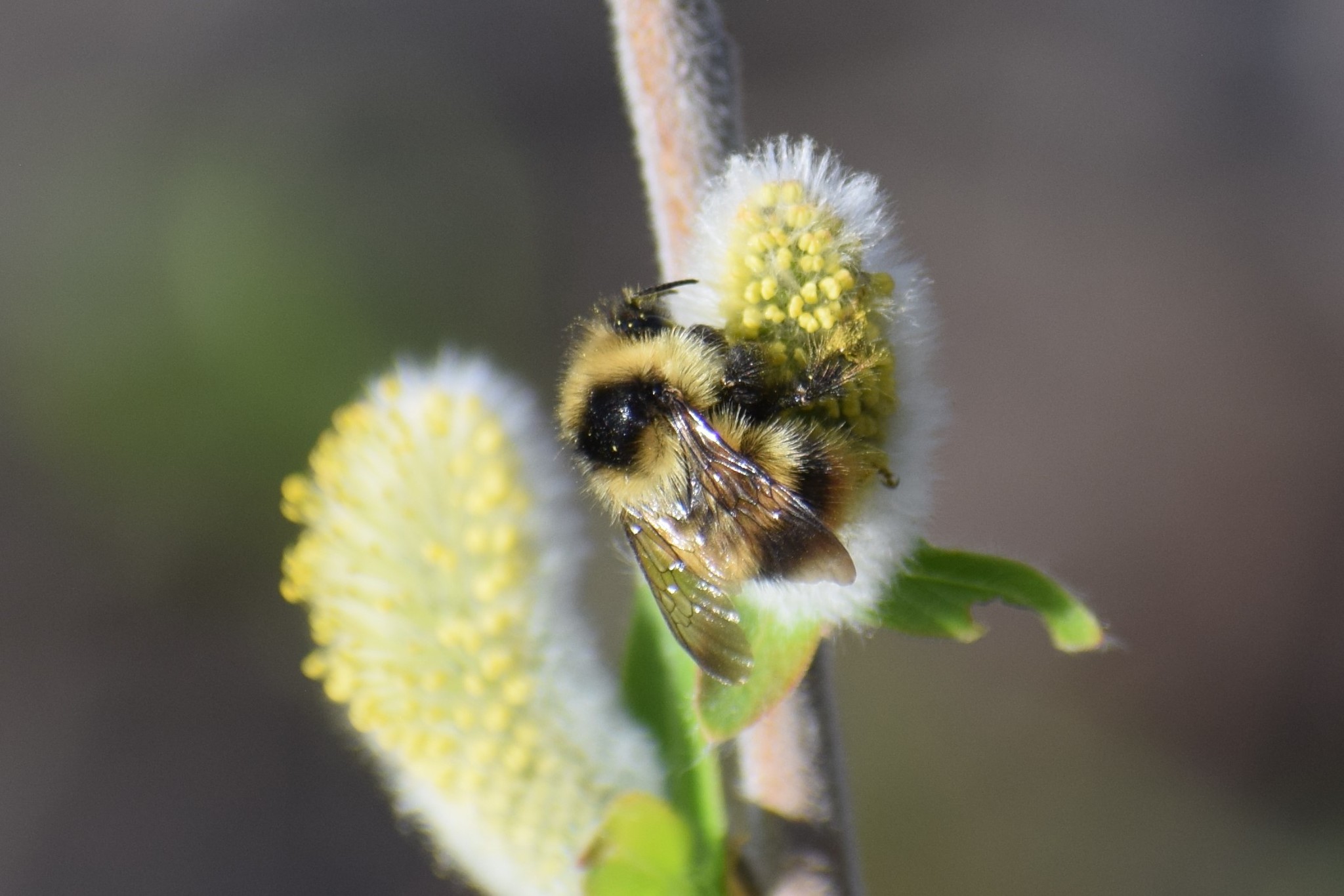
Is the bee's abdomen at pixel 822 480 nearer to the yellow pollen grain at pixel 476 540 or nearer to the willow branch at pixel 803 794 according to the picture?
the willow branch at pixel 803 794

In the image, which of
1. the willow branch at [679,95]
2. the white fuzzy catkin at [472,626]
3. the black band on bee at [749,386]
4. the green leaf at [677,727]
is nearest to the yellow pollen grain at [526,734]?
the white fuzzy catkin at [472,626]

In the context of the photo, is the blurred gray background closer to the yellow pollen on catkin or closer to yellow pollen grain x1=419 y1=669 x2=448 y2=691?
yellow pollen grain x1=419 y1=669 x2=448 y2=691

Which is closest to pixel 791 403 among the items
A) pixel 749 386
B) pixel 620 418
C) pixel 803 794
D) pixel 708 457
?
pixel 749 386

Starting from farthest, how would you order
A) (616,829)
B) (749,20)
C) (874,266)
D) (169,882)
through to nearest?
1. (749,20)
2. (169,882)
3. (616,829)
4. (874,266)

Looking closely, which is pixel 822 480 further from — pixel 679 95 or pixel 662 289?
pixel 679 95

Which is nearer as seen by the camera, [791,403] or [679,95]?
[679,95]

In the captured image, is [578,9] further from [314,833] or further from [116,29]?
[314,833]

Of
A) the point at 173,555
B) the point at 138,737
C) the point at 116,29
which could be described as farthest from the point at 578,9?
the point at 138,737
